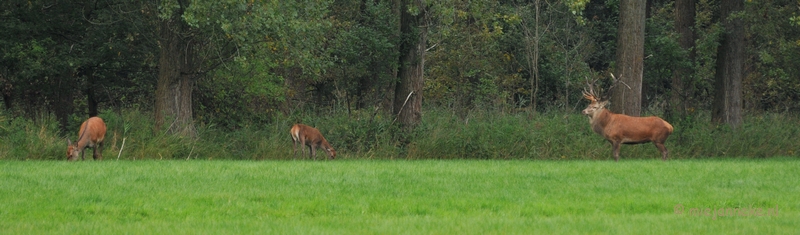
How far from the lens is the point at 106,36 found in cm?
2873

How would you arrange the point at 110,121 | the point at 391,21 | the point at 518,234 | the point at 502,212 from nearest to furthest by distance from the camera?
the point at 518,234 → the point at 502,212 → the point at 110,121 → the point at 391,21

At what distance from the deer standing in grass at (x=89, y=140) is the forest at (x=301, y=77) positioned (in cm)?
88

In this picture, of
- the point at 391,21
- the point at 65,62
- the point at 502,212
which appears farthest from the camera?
the point at 391,21

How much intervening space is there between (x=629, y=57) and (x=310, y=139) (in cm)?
784

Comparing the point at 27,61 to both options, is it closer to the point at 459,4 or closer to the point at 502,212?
the point at 459,4

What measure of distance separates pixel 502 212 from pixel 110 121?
16.2 m

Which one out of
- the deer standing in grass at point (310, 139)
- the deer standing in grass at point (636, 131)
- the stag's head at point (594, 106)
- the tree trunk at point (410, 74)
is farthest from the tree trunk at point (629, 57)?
the deer standing in grass at point (310, 139)

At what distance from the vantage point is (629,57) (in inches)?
1030

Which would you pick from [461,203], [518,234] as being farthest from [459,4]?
[518,234]

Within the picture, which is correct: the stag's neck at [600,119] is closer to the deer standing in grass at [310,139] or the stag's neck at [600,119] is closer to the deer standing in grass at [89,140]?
the deer standing in grass at [310,139]

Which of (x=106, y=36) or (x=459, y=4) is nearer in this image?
(x=106, y=36)

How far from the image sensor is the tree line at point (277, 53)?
2522cm

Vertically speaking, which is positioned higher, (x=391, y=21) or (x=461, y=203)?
(x=391, y=21)

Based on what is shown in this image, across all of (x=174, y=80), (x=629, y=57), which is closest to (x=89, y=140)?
(x=174, y=80)
